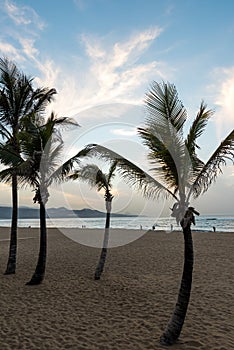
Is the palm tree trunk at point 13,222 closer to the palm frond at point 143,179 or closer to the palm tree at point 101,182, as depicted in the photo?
the palm tree at point 101,182

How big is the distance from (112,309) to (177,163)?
4254mm

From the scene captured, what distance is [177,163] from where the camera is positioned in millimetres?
5852

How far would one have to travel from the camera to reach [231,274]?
464 inches

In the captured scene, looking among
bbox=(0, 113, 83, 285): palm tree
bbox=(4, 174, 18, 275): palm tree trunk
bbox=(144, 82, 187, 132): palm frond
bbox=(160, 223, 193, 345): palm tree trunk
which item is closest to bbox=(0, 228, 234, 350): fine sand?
bbox=(160, 223, 193, 345): palm tree trunk

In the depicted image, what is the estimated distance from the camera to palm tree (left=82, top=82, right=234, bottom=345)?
18.2 ft

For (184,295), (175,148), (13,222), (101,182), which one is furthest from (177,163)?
(13,222)

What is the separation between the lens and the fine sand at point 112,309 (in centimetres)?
575

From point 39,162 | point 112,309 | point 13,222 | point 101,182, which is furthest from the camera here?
point 13,222

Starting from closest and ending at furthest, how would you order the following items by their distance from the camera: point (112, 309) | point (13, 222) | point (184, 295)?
point (184, 295)
point (112, 309)
point (13, 222)

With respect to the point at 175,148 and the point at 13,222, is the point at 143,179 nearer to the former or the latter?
the point at 175,148

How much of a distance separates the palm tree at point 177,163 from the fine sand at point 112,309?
0.89 m

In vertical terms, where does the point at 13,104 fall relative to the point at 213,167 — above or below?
above

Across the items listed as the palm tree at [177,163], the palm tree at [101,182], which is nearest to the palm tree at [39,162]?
the palm tree at [101,182]

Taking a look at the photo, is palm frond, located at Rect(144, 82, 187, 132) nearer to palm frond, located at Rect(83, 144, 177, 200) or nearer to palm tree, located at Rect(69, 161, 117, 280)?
palm frond, located at Rect(83, 144, 177, 200)
